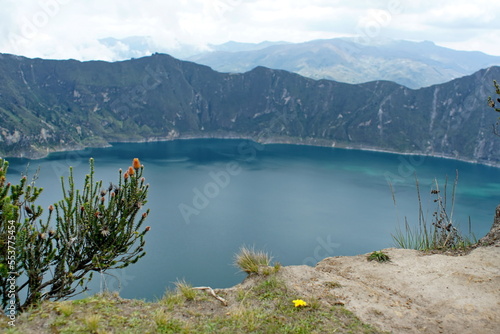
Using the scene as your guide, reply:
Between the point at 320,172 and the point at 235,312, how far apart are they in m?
124

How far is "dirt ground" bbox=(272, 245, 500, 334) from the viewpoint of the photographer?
9.87 m

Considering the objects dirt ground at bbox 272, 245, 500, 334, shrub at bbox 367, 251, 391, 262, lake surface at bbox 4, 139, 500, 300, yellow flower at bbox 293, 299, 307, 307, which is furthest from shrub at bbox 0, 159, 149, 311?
shrub at bbox 367, 251, 391, 262

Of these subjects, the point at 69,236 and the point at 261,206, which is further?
the point at 261,206

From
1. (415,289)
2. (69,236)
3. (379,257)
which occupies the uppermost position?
(69,236)

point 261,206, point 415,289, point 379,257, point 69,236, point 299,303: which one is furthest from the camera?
point 261,206

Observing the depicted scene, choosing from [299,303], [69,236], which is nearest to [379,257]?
[299,303]

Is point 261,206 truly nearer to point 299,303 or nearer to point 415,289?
point 415,289

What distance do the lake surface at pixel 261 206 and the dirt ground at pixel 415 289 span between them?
4055mm

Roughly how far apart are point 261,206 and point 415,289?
240 ft

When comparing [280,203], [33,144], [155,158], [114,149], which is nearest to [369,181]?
[280,203]

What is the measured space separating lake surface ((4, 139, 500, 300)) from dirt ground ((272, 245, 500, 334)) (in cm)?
406

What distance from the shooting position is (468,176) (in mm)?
135000

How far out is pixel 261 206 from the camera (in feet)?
277

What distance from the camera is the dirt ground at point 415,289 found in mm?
9867
